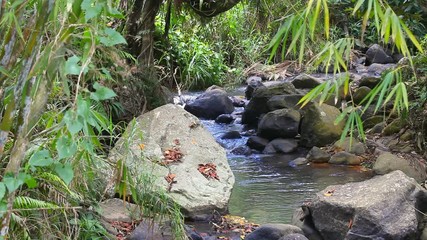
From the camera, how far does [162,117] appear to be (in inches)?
Result: 271

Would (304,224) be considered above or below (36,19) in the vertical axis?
below

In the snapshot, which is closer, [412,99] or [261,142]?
[412,99]

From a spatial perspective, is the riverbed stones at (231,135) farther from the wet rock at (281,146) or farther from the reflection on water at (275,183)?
the wet rock at (281,146)

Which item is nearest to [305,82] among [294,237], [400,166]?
[400,166]

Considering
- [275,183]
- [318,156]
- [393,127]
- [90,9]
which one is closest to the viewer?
[90,9]

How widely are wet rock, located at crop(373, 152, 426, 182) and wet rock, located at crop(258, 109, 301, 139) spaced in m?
1.90

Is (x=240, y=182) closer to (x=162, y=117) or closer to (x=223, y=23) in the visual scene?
(x=162, y=117)

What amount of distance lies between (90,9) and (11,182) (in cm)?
66

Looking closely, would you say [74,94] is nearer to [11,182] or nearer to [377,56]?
[11,182]

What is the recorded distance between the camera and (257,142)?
9.86 metres

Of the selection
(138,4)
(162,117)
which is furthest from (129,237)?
(138,4)

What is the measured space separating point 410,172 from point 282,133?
258 cm

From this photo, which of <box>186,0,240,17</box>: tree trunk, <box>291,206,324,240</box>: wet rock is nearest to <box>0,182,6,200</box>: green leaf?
<box>291,206,324,240</box>: wet rock

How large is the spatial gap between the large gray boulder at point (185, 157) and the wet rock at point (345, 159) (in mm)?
2506
